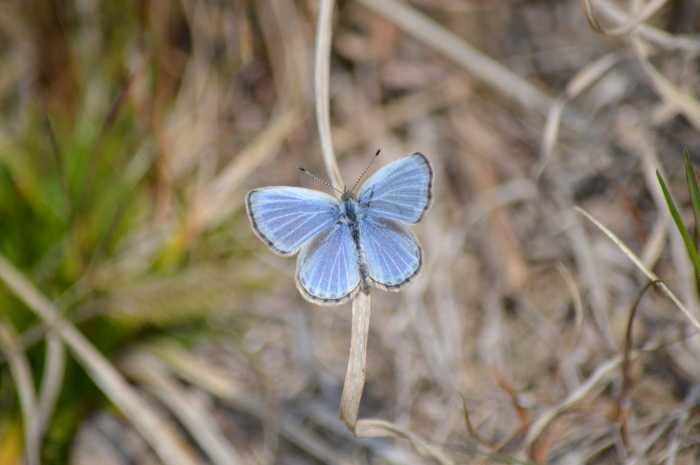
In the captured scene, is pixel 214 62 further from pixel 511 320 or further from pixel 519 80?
pixel 511 320

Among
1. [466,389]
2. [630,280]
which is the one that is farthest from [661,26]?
[466,389]

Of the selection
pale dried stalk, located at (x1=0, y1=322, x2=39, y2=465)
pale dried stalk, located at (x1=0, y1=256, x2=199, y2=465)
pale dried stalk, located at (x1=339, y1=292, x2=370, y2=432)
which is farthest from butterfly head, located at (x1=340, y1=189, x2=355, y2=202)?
pale dried stalk, located at (x1=0, y1=322, x2=39, y2=465)

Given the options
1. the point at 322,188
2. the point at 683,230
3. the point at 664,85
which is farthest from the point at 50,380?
the point at 664,85

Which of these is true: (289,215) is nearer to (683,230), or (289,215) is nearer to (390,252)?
(390,252)

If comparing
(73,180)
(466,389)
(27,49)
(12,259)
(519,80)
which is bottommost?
(466,389)

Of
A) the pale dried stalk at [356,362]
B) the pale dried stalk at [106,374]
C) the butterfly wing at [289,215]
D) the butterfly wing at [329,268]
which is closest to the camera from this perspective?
the pale dried stalk at [356,362]

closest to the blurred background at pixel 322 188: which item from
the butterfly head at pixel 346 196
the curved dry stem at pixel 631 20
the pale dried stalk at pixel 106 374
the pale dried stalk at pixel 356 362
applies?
the pale dried stalk at pixel 106 374

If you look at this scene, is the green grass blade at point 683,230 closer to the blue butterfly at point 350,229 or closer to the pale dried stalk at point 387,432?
the blue butterfly at point 350,229
